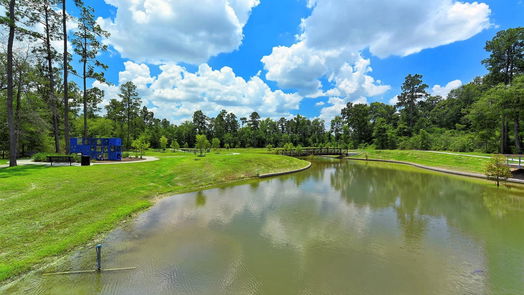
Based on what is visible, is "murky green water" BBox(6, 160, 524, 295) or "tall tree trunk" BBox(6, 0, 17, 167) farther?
"tall tree trunk" BBox(6, 0, 17, 167)

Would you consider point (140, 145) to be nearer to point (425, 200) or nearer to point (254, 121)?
point (425, 200)

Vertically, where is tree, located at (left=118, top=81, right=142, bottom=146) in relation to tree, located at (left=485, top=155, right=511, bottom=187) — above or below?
above

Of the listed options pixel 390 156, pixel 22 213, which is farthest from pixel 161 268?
pixel 390 156

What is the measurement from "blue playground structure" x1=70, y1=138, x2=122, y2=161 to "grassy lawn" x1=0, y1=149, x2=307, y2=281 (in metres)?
7.06

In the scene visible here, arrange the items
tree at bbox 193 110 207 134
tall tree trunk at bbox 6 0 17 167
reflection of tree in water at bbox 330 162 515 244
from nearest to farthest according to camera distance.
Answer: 1. reflection of tree in water at bbox 330 162 515 244
2. tall tree trunk at bbox 6 0 17 167
3. tree at bbox 193 110 207 134

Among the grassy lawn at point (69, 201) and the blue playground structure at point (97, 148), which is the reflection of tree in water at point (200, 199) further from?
the blue playground structure at point (97, 148)

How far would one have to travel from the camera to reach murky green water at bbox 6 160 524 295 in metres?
5.36

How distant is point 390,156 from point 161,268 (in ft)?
157

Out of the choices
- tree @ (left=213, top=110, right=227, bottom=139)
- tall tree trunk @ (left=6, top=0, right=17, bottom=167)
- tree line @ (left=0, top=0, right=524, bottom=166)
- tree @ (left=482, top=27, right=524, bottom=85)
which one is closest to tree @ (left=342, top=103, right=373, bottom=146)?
tree line @ (left=0, top=0, right=524, bottom=166)

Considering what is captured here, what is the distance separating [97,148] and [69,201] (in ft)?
51.6

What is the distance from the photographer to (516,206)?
12.1 meters

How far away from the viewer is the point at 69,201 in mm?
10102

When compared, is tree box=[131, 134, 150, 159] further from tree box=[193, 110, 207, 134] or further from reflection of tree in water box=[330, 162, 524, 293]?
tree box=[193, 110, 207, 134]

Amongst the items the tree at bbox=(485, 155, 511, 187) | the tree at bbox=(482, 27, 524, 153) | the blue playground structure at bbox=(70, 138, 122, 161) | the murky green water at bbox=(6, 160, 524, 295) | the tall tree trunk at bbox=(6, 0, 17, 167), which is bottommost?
the murky green water at bbox=(6, 160, 524, 295)
